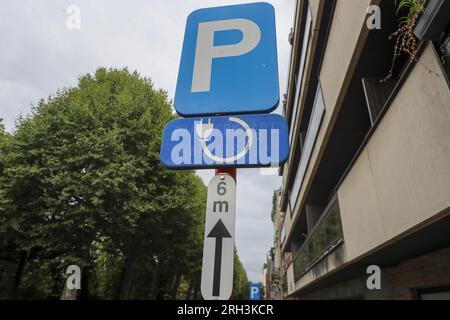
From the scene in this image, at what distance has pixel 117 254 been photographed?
16469 mm

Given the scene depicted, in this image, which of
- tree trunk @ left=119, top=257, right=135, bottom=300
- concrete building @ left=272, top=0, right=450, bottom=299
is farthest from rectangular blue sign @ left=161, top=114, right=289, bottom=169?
tree trunk @ left=119, top=257, right=135, bottom=300

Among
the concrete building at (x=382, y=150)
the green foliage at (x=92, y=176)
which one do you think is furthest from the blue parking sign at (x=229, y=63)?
the green foliage at (x=92, y=176)

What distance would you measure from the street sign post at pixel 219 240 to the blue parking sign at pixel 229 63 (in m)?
0.63

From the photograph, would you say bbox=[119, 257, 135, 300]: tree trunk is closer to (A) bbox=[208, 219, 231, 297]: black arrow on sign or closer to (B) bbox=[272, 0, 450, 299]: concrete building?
(B) bbox=[272, 0, 450, 299]: concrete building

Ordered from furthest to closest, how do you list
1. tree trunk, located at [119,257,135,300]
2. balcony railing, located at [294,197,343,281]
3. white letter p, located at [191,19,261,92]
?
1. tree trunk, located at [119,257,135,300]
2. balcony railing, located at [294,197,343,281]
3. white letter p, located at [191,19,261,92]

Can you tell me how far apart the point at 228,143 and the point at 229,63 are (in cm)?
79

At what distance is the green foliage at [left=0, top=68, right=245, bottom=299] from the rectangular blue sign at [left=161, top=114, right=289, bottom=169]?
34.7ft

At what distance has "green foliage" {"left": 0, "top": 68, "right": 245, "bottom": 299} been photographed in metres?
12.2

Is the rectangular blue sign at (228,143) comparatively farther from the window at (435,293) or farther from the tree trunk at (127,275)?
the tree trunk at (127,275)

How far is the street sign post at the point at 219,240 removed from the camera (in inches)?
70.1

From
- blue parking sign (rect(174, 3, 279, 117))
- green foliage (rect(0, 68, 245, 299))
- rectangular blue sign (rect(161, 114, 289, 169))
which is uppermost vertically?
green foliage (rect(0, 68, 245, 299))

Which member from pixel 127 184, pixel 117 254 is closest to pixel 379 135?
pixel 127 184

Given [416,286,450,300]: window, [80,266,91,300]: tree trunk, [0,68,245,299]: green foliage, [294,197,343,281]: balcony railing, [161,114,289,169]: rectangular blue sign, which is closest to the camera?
[161,114,289,169]: rectangular blue sign

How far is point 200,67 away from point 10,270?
23.6 m
